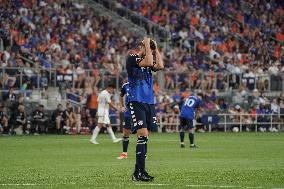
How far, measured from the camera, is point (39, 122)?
128 feet

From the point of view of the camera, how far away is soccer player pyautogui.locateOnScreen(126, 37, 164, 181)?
52.1ft

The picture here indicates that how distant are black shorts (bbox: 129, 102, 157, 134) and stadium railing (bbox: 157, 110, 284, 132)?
86.4 ft

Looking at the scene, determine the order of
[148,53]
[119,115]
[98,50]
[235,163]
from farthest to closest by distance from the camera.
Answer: [98,50]
[119,115]
[235,163]
[148,53]

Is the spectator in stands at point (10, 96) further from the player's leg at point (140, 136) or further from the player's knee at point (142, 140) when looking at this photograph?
the player's knee at point (142, 140)

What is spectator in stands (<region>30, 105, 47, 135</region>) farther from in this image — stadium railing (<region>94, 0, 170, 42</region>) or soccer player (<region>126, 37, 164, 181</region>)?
soccer player (<region>126, 37, 164, 181</region>)

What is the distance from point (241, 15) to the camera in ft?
178

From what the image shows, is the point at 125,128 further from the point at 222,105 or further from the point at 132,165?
the point at 222,105

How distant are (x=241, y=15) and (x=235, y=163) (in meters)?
34.3

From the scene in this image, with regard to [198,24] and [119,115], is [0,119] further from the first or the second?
[198,24]

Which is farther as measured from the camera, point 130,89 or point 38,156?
point 38,156

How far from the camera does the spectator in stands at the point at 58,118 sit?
3888cm

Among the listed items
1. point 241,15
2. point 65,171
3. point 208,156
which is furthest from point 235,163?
point 241,15

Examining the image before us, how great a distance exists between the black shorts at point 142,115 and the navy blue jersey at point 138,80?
98mm

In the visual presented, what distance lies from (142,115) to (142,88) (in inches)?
20.0
